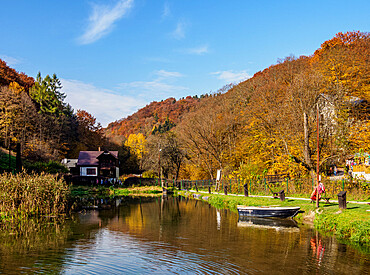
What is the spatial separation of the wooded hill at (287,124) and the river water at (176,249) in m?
14.5

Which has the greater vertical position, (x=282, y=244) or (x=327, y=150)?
(x=327, y=150)

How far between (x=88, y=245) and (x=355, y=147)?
28.0 m

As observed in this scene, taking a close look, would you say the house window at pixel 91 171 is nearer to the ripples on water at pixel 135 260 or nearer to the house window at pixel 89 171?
the house window at pixel 89 171

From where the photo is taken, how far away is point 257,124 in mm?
46781

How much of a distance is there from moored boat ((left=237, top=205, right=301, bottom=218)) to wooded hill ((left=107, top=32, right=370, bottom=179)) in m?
9.69

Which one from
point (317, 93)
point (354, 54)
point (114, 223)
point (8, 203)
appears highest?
point (354, 54)

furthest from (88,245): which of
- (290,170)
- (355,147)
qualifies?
(355,147)

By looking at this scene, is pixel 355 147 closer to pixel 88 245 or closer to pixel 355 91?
pixel 355 91

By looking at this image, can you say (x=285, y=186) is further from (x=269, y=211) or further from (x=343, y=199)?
(x=343, y=199)

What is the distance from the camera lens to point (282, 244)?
1680cm

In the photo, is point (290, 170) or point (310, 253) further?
point (290, 170)

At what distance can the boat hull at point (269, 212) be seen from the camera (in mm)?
23250

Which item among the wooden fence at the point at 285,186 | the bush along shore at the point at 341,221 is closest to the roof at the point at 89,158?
the wooden fence at the point at 285,186

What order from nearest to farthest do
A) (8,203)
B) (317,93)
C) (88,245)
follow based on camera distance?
(88,245), (8,203), (317,93)
